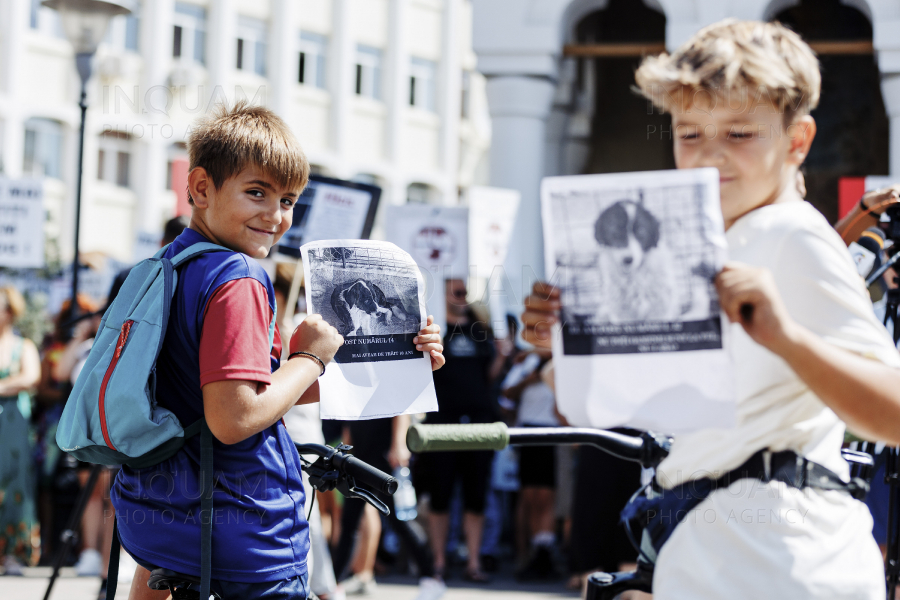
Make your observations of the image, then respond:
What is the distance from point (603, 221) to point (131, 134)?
25.1 m

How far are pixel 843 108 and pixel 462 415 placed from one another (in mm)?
8811

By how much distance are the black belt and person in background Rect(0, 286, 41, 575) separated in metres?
6.64

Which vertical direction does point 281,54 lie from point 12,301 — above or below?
above

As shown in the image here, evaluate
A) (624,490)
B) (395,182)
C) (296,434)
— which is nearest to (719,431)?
(624,490)

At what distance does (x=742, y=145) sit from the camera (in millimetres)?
1604

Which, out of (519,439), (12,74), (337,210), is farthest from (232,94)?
(519,439)

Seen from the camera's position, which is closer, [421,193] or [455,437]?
[455,437]

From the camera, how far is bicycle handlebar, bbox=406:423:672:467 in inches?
69.4

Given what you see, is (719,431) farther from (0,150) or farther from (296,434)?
(0,150)

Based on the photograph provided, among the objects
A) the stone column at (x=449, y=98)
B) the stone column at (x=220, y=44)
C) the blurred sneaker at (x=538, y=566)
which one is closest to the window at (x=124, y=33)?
the stone column at (x=220, y=44)

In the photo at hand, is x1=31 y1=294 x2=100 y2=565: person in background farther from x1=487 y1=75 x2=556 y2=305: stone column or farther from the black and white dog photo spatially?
the black and white dog photo

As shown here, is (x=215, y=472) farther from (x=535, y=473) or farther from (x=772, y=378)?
(x=535, y=473)

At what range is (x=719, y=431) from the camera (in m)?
1.61

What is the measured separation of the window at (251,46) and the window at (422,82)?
14.2 feet
